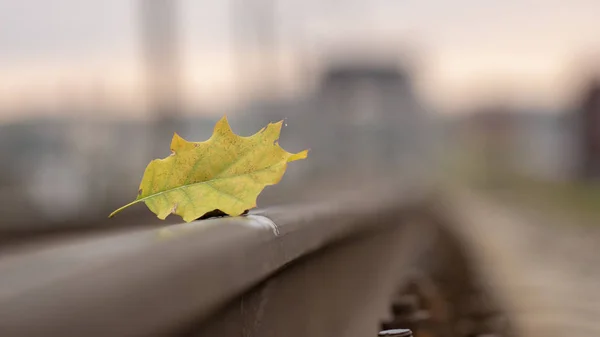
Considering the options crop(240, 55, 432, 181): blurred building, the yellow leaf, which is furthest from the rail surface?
crop(240, 55, 432, 181): blurred building

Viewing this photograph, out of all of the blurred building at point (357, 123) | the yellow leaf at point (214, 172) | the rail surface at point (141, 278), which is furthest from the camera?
the blurred building at point (357, 123)

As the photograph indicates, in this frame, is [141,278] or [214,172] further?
[214,172]

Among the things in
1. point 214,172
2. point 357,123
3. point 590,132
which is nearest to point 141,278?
point 214,172

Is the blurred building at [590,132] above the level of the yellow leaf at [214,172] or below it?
below

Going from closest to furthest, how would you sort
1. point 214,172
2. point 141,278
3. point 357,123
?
1. point 141,278
2. point 214,172
3. point 357,123

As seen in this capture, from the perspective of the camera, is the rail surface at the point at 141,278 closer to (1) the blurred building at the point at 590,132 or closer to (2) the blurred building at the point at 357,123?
(2) the blurred building at the point at 357,123

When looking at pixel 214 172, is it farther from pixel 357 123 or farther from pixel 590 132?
pixel 590 132

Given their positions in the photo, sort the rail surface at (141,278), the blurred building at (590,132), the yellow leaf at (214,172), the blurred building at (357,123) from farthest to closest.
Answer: the blurred building at (590,132)
the blurred building at (357,123)
the yellow leaf at (214,172)
the rail surface at (141,278)

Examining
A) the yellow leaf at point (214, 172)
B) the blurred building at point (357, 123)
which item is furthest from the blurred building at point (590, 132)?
the yellow leaf at point (214, 172)

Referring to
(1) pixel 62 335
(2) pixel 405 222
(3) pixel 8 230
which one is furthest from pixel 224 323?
(3) pixel 8 230

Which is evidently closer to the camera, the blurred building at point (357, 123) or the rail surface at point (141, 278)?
the rail surface at point (141, 278)

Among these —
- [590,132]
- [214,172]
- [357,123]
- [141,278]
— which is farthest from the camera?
[590,132]
